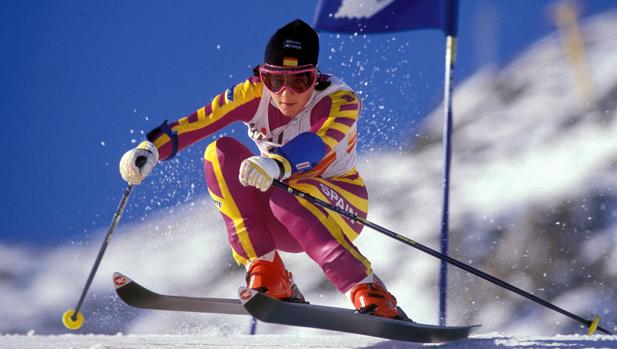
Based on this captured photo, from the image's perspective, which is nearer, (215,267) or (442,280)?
(442,280)

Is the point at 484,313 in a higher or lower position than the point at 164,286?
lower

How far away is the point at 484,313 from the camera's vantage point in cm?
551

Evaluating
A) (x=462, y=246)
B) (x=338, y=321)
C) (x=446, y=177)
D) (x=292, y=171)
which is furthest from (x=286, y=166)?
(x=462, y=246)

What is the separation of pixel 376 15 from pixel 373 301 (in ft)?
7.15

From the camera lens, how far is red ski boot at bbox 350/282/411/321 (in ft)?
9.87

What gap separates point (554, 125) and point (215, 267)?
2.83 m

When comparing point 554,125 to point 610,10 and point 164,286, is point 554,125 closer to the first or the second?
point 610,10

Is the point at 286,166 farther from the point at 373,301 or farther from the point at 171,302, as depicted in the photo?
the point at 171,302

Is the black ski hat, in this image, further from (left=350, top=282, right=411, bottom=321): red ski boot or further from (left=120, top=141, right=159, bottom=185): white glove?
(left=350, top=282, right=411, bottom=321): red ski boot

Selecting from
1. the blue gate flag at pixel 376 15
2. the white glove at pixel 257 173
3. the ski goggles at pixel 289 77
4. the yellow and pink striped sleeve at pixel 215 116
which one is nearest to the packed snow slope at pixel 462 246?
the blue gate flag at pixel 376 15

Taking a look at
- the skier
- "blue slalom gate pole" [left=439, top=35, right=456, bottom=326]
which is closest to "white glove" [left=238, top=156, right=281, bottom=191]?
the skier

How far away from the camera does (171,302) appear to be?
333 cm

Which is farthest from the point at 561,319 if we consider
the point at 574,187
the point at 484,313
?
the point at 574,187

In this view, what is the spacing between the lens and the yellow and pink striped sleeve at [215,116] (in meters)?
3.37
